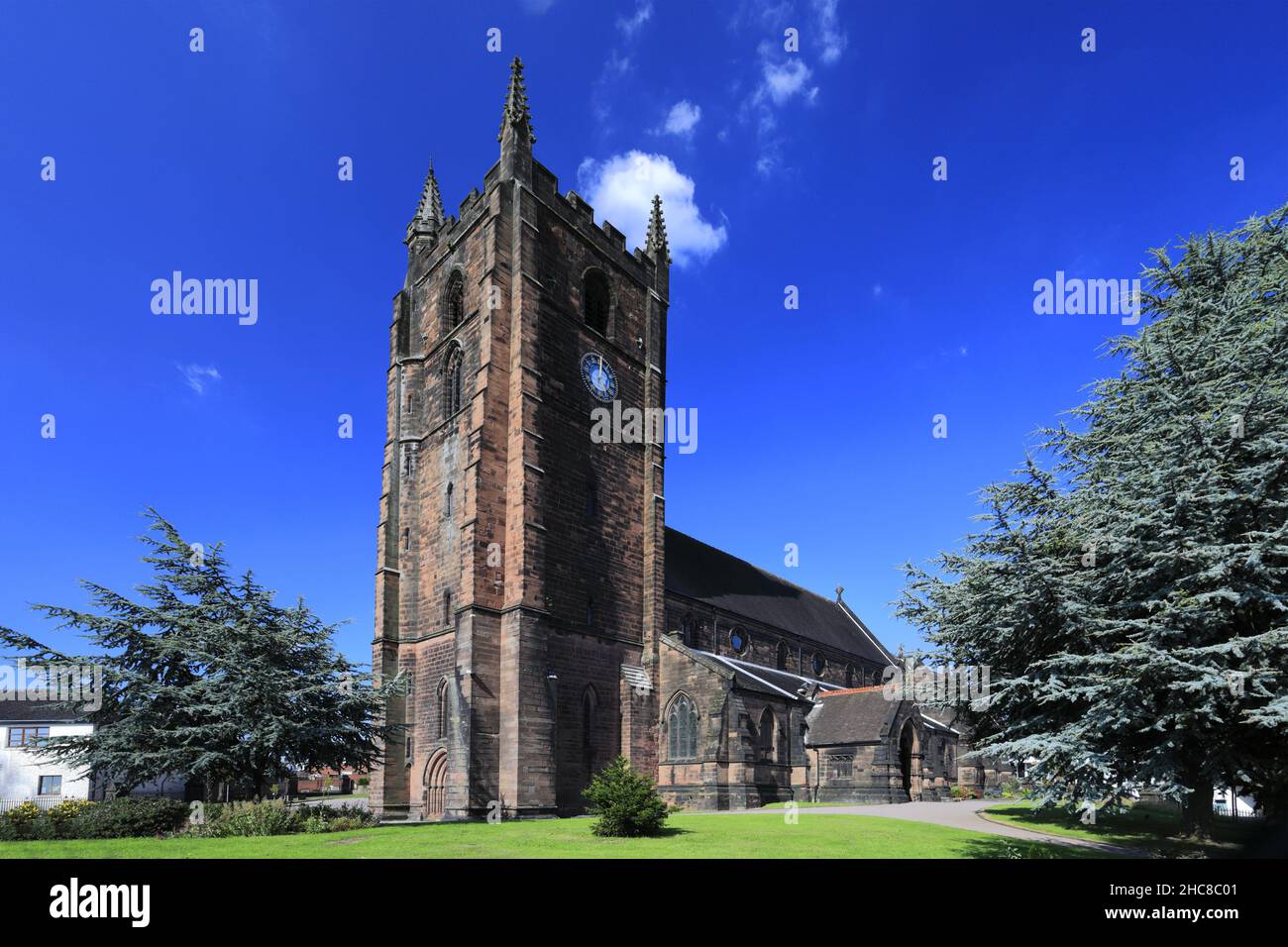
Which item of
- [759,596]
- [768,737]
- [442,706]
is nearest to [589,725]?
[442,706]

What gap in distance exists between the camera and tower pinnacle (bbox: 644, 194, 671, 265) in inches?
1612

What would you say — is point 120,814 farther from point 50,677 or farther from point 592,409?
point 592,409

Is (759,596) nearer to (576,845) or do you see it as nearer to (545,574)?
(545,574)

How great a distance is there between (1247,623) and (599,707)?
929 inches

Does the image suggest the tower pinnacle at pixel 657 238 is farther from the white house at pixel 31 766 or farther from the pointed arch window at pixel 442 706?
the white house at pixel 31 766

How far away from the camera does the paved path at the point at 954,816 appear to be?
1823cm

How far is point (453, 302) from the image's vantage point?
1417 inches

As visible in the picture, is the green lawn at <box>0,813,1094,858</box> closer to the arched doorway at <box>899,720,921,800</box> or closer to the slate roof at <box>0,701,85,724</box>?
the arched doorway at <box>899,720,921,800</box>

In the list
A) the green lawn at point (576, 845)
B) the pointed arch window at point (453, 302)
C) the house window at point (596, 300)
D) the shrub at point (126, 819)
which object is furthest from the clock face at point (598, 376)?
the shrub at point (126, 819)

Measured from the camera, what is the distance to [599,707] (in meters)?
31.9

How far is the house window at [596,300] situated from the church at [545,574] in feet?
0.39

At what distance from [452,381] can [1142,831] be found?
96.5 feet

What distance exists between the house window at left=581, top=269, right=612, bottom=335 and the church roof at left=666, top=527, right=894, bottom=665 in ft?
42.3
